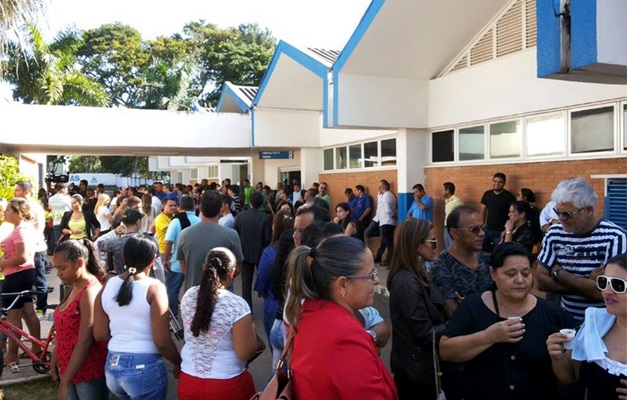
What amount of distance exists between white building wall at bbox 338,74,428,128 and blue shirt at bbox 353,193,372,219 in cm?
230

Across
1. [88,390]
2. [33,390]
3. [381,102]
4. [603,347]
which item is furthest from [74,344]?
[381,102]

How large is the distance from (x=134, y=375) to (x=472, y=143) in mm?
8165

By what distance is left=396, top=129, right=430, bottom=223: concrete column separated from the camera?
1077cm

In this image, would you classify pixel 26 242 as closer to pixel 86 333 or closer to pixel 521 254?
pixel 86 333

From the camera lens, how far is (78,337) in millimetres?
3445

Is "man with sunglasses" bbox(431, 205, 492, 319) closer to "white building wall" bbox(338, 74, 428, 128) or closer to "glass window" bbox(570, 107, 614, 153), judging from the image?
"glass window" bbox(570, 107, 614, 153)

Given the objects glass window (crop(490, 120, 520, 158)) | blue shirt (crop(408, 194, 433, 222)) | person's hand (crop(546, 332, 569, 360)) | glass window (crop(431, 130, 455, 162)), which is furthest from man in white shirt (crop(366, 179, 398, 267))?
person's hand (crop(546, 332, 569, 360))

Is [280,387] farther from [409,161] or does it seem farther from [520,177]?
[409,161]

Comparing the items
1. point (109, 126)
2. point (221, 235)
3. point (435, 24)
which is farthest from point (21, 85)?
point (221, 235)

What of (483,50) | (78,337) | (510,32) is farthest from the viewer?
(483,50)

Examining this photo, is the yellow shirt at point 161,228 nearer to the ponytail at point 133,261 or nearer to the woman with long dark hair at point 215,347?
the ponytail at point 133,261

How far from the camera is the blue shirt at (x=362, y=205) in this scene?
12164mm

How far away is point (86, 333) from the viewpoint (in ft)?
11.1

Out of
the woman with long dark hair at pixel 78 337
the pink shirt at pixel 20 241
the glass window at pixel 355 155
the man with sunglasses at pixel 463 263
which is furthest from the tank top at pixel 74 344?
the glass window at pixel 355 155
